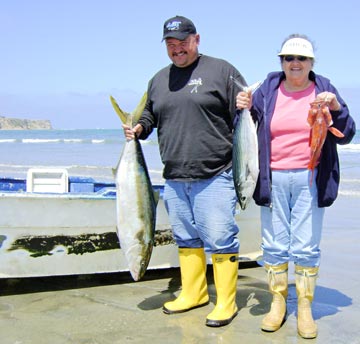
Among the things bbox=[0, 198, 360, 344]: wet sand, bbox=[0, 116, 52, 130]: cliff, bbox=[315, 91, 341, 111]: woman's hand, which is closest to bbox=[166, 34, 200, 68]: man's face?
bbox=[315, 91, 341, 111]: woman's hand

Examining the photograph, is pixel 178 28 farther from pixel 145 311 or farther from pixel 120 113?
pixel 145 311

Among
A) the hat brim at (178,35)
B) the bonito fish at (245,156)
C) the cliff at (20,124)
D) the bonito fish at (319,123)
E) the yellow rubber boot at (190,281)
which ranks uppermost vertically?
the hat brim at (178,35)

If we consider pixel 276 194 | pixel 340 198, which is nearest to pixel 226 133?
pixel 276 194

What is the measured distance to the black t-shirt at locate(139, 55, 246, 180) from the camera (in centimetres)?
411

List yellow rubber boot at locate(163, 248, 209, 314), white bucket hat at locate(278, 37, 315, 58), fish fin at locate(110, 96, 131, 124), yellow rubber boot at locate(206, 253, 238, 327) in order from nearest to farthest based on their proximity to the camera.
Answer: white bucket hat at locate(278, 37, 315, 58) → yellow rubber boot at locate(206, 253, 238, 327) → fish fin at locate(110, 96, 131, 124) → yellow rubber boot at locate(163, 248, 209, 314)

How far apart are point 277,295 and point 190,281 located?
2.61 ft

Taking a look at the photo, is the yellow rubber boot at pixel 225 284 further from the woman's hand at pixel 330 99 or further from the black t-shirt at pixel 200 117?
the woman's hand at pixel 330 99

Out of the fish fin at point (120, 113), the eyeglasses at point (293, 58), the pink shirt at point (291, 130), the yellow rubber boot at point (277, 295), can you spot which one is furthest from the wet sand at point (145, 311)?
the eyeglasses at point (293, 58)

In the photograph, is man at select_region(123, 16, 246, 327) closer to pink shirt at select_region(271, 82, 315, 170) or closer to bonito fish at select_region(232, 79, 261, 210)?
bonito fish at select_region(232, 79, 261, 210)

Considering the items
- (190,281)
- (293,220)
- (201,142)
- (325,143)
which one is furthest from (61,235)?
(325,143)

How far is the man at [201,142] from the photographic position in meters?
4.12

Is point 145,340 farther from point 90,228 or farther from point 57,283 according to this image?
point 57,283

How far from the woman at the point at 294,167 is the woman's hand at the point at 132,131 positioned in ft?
3.00

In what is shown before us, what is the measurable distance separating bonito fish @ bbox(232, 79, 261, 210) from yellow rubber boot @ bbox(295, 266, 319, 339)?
2.29 feet
